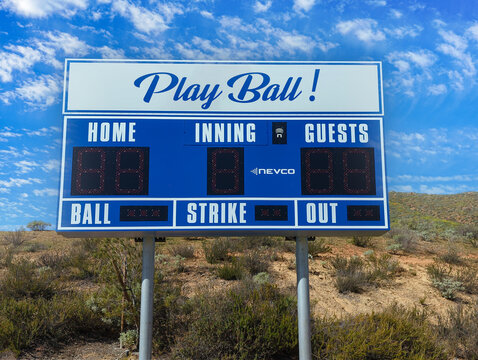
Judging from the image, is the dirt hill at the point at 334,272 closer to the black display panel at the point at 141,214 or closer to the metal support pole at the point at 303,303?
the metal support pole at the point at 303,303

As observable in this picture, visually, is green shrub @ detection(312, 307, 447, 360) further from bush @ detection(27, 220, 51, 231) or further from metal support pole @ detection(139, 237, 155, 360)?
bush @ detection(27, 220, 51, 231)

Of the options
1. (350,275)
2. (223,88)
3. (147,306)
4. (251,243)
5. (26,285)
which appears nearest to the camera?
(147,306)

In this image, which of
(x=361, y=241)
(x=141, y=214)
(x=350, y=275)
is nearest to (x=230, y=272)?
(x=350, y=275)

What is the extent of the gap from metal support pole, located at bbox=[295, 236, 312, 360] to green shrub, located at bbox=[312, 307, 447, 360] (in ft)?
2.34

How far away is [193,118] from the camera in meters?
7.88

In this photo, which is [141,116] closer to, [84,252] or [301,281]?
[301,281]

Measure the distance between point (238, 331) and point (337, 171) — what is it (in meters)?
3.58

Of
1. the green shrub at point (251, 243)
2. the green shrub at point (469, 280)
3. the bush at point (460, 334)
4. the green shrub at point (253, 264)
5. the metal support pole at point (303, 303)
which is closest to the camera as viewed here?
the metal support pole at point (303, 303)

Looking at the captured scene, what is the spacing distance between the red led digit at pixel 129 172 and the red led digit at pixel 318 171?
9.43 feet

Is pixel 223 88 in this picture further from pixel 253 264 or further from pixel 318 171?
pixel 253 264

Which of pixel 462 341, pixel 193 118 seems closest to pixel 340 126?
pixel 193 118

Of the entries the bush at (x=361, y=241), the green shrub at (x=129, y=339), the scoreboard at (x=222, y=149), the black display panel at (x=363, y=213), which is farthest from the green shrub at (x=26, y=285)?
the bush at (x=361, y=241)

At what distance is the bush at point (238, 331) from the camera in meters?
8.39

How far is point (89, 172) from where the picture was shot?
755 cm
